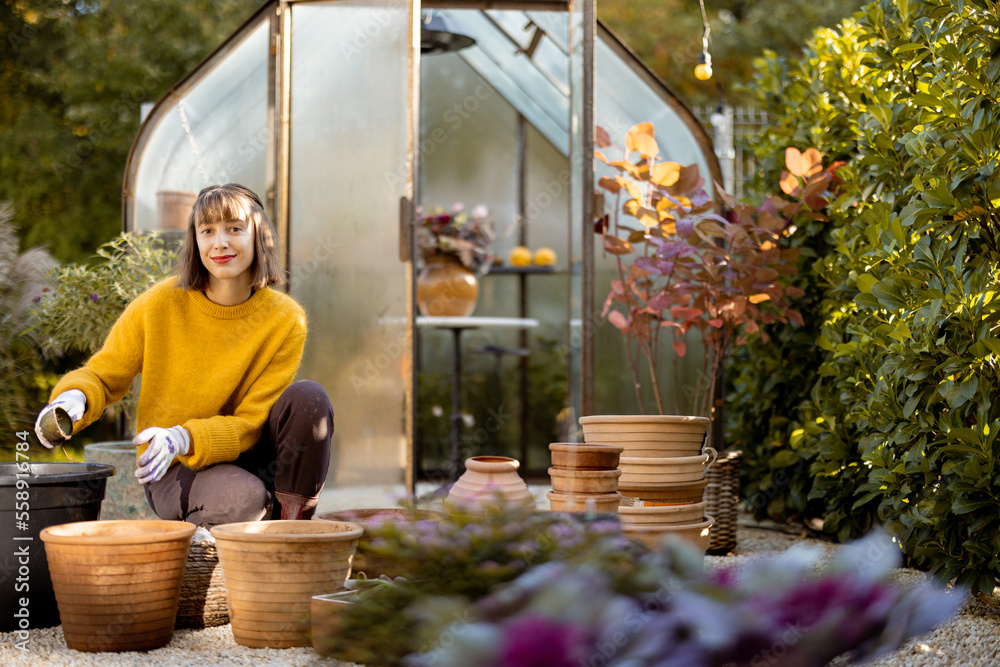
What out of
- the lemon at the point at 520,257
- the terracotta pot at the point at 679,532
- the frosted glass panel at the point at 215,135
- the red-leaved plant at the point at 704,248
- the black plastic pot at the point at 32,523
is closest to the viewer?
the black plastic pot at the point at 32,523

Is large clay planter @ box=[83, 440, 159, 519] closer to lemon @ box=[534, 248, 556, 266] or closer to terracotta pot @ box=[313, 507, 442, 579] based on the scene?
terracotta pot @ box=[313, 507, 442, 579]

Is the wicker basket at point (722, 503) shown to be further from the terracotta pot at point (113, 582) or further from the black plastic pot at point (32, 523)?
the black plastic pot at point (32, 523)

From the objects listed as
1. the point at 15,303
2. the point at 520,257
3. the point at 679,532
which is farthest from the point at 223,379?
the point at 520,257

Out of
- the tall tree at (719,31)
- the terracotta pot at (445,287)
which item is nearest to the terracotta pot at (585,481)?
the terracotta pot at (445,287)

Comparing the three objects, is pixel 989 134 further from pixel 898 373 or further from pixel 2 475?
pixel 2 475

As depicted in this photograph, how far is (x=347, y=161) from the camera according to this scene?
386 cm

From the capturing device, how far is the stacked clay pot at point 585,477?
7.08 feet

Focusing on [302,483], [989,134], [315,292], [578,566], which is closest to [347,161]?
[315,292]

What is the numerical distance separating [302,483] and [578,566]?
4.06 feet

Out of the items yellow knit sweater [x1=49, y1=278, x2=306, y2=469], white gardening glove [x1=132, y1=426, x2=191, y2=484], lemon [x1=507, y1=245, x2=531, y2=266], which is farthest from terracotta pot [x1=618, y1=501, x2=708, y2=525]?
lemon [x1=507, y1=245, x2=531, y2=266]

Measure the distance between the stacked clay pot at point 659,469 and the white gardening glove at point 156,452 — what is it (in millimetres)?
1075

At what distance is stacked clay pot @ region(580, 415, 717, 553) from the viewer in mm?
2438

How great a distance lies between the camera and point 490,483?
201cm

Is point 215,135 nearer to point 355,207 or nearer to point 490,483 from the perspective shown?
point 355,207
